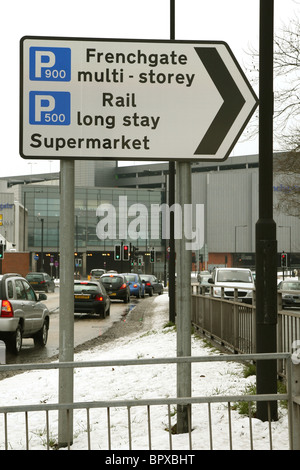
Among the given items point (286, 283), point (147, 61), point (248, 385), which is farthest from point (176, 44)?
point (286, 283)

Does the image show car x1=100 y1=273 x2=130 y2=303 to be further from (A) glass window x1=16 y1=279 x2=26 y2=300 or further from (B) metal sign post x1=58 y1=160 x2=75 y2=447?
(B) metal sign post x1=58 y1=160 x2=75 y2=447

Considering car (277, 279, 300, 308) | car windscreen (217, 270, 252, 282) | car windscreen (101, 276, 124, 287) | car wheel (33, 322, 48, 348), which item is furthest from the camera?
car windscreen (101, 276, 124, 287)

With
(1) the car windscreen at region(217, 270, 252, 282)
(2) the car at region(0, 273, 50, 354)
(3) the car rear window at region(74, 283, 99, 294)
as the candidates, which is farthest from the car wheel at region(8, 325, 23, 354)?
(1) the car windscreen at region(217, 270, 252, 282)

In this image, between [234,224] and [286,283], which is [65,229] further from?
[234,224]

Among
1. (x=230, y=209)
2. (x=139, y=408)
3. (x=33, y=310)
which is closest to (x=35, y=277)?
(x=33, y=310)

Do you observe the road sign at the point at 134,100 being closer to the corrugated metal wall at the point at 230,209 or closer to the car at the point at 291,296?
the car at the point at 291,296

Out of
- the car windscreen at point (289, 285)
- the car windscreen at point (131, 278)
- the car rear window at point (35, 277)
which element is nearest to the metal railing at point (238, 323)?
the car windscreen at point (289, 285)

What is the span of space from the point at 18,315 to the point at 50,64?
32.4ft

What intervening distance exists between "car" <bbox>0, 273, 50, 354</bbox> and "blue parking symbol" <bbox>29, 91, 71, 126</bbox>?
9.36 metres

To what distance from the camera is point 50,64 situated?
4836 mm

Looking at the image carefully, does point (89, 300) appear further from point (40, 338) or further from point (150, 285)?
point (150, 285)

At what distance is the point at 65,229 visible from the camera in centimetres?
514

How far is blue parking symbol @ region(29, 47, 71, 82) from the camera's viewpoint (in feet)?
15.7
